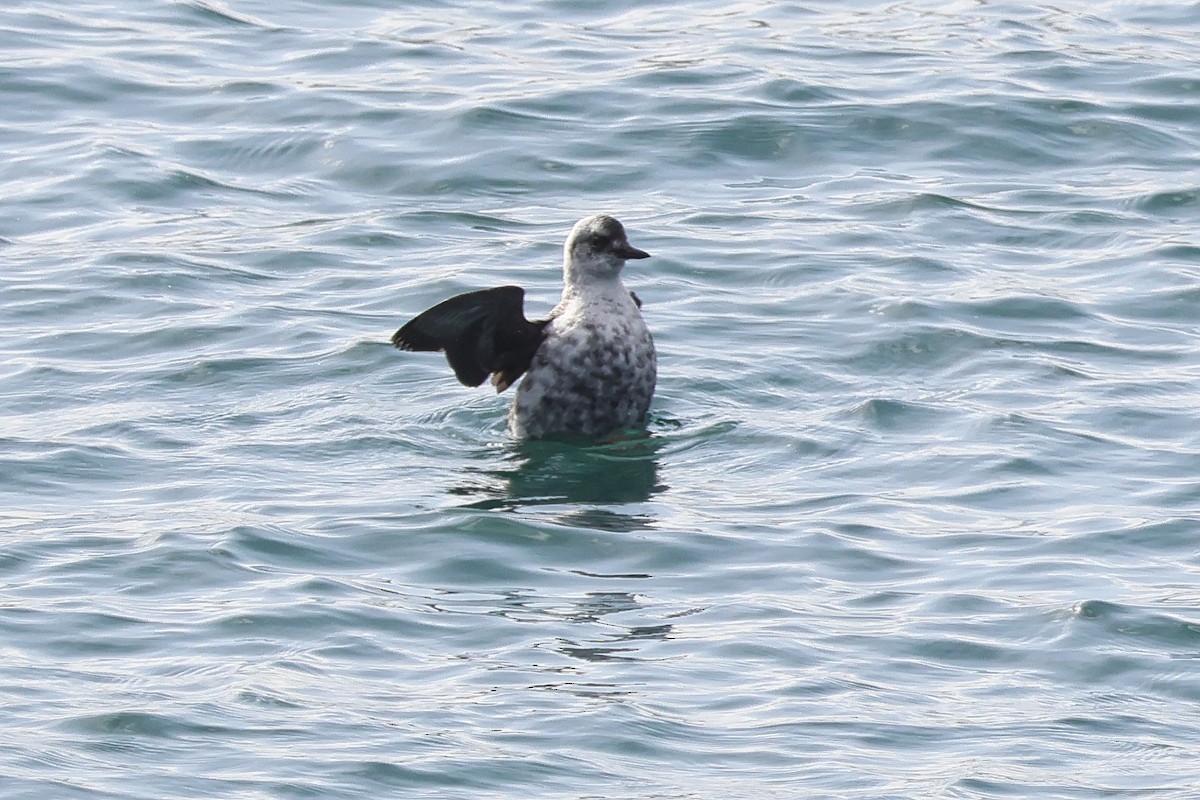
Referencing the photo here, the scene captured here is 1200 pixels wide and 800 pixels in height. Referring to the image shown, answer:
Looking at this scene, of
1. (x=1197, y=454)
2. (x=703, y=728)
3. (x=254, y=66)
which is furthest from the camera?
(x=254, y=66)

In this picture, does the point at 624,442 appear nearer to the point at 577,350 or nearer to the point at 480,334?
the point at 577,350

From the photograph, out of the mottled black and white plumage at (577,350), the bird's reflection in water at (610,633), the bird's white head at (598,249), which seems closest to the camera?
the bird's reflection in water at (610,633)

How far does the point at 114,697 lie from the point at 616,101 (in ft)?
32.1

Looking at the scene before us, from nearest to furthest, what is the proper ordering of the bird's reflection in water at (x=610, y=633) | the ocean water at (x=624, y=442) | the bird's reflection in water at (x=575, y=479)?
the ocean water at (x=624, y=442)
the bird's reflection in water at (x=610, y=633)
the bird's reflection in water at (x=575, y=479)

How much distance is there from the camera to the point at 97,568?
29.1ft

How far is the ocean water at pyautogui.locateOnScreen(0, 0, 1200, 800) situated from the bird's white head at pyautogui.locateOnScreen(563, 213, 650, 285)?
30.9 inches

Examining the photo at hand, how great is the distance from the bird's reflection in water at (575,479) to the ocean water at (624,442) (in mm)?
33

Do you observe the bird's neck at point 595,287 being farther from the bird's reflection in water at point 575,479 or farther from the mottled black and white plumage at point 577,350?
the bird's reflection in water at point 575,479

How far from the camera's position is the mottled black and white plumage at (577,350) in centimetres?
1062

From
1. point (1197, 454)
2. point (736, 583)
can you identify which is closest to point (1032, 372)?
point (1197, 454)

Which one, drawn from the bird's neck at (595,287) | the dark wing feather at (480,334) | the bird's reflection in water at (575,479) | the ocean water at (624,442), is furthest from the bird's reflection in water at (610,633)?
the bird's neck at (595,287)

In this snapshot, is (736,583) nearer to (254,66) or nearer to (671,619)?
(671,619)

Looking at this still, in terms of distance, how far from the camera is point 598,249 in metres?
10.8

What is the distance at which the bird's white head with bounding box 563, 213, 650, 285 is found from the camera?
1080cm
